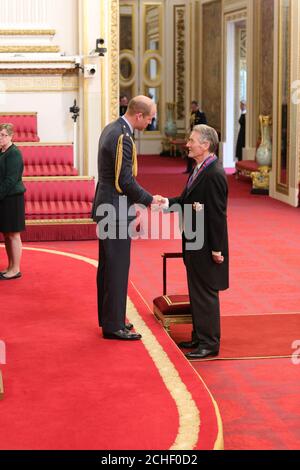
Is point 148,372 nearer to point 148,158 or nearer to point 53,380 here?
point 53,380

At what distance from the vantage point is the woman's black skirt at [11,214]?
7738 mm

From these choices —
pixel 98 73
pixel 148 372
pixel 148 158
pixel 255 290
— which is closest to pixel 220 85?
pixel 148 158

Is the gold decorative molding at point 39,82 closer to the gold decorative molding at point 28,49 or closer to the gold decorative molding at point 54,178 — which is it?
the gold decorative molding at point 28,49

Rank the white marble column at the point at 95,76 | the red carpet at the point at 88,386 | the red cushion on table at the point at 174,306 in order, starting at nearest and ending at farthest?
the red carpet at the point at 88,386, the red cushion on table at the point at 174,306, the white marble column at the point at 95,76

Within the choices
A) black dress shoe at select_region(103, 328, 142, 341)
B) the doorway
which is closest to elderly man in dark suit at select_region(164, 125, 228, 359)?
black dress shoe at select_region(103, 328, 142, 341)

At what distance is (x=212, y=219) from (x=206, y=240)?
16 centimetres

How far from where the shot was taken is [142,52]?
2319 centimetres

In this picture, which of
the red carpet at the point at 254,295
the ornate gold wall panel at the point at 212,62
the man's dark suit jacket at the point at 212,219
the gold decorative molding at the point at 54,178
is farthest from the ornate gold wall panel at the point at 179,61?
the man's dark suit jacket at the point at 212,219

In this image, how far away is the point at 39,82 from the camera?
12.3 metres

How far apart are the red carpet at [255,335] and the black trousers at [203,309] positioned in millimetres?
164

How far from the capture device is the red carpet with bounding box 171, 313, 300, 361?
20.0 ft

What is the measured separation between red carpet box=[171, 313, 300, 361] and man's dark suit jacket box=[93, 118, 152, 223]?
47.1 inches

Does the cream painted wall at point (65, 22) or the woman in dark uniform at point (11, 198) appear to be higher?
the cream painted wall at point (65, 22)

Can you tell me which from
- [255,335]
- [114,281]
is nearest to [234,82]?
[255,335]
